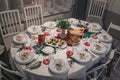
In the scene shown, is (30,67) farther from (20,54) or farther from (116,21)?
(116,21)

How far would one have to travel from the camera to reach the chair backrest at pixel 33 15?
276 cm

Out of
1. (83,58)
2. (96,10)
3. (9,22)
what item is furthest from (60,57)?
(96,10)

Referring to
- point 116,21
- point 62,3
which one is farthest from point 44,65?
point 116,21

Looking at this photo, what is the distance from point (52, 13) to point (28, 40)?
146 cm

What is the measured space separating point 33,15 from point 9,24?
56 centimetres

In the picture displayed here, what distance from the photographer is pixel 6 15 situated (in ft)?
8.33

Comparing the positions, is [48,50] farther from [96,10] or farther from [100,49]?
[96,10]

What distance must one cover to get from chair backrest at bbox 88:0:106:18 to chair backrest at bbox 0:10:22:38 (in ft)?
6.08

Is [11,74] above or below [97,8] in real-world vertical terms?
below

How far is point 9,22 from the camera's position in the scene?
2551mm

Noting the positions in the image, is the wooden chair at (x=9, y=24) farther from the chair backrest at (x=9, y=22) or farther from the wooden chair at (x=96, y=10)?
the wooden chair at (x=96, y=10)

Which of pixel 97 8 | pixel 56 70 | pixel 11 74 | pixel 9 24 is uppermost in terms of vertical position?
pixel 97 8

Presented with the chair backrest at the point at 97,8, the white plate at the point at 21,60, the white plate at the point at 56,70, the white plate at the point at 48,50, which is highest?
the chair backrest at the point at 97,8

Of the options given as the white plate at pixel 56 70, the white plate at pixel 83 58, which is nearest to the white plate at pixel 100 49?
the white plate at pixel 83 58
